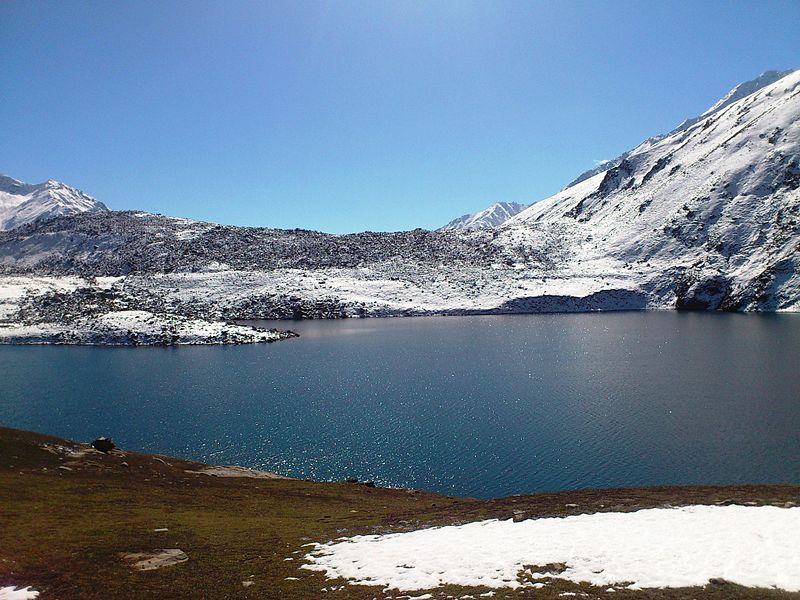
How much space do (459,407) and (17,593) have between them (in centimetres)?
4737

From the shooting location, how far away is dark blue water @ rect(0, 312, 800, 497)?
4200 cm

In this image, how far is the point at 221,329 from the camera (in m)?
131

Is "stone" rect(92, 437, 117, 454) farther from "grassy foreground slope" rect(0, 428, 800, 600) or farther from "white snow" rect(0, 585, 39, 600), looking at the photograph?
"white snow" rect(0, 585, 39, 600)

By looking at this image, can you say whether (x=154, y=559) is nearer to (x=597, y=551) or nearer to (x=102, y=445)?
(x=597, y=551)

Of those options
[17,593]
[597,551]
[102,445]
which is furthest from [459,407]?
[17,593]

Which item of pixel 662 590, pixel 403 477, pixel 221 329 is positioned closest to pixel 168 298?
pixel 221 329

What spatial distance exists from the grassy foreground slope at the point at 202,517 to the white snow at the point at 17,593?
34 cm

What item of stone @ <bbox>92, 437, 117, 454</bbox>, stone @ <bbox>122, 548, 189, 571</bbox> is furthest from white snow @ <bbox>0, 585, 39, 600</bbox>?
stone @ <bbox>92, 437, 117, 454</bbox>

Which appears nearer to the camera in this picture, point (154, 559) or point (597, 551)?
point (597, 551)

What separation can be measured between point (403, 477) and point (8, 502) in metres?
26.7

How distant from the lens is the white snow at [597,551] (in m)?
17.3

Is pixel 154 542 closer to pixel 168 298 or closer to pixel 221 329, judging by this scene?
pixel 221 329

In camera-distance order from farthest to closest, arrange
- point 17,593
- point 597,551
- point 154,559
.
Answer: point 154,559 → point 597,551 → point 17,593

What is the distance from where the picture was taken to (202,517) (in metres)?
27.5
